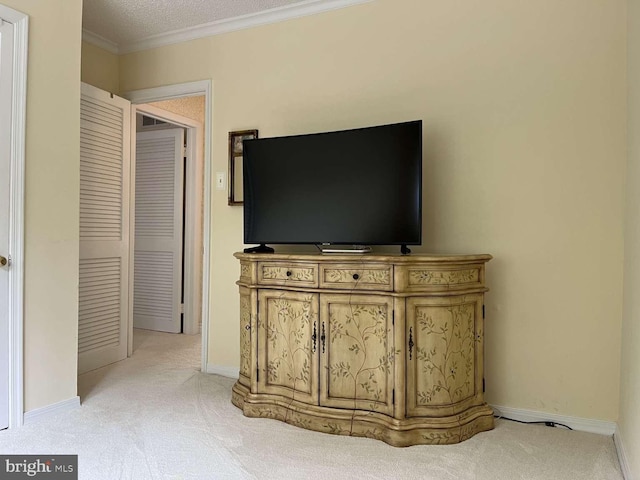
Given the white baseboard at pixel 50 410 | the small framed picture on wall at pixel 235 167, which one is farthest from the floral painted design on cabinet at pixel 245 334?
the white baseboard at pixel 50 410

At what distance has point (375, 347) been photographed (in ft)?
7.72

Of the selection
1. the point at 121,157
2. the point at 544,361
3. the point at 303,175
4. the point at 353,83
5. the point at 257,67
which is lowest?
the point at 544,361

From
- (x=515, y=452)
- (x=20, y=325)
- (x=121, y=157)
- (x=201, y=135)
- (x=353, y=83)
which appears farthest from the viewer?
(x=201, y=135)

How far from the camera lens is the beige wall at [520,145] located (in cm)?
238

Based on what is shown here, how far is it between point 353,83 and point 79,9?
170 cm

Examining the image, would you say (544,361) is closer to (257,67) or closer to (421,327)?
(421,327)

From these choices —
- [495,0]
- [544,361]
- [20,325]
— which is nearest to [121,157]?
[20,325]

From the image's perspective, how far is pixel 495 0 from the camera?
2.59 m

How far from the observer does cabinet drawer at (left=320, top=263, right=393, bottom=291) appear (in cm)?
232

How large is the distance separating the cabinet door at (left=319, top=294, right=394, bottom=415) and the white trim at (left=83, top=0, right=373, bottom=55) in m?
1.94

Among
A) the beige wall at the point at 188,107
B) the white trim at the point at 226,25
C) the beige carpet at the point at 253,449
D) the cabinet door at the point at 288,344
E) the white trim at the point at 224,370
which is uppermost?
the white trim at the point at 226,25

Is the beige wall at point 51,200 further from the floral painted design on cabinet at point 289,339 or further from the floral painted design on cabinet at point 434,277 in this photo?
the floral painted design on cabinet at point 434,277

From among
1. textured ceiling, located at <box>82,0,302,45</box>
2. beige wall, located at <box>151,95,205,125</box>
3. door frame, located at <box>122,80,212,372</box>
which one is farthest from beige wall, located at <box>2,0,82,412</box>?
beige wall, located at <box>151,95,205,125</box>

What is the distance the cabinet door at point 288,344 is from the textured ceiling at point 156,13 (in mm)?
1973
